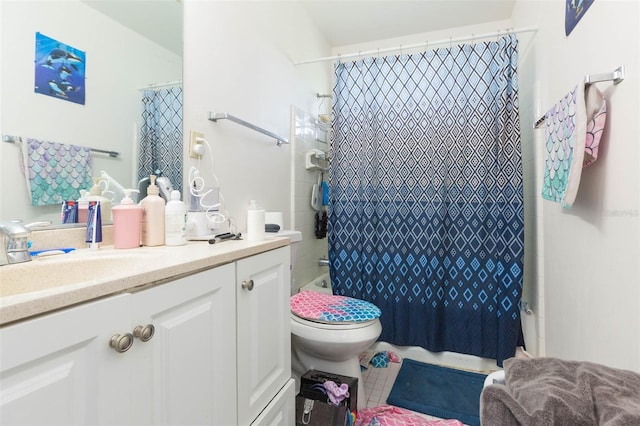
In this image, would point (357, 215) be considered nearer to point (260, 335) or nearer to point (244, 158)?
point (244, 158)

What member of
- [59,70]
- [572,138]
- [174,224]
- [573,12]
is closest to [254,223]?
[174,224]

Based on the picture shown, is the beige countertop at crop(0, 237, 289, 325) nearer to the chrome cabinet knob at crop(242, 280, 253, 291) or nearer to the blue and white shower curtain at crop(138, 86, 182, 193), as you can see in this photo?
the chrome cabinet knob at crop(242, 280, 253, 291)

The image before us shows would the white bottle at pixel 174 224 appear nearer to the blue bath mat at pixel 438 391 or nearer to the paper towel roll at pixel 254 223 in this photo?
the paper towel roll at pixel 254 223

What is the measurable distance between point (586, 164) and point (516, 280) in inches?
36.0

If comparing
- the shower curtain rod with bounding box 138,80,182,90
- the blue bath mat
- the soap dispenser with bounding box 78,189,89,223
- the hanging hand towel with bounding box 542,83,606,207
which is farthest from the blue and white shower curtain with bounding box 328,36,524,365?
the soap dispenser with bounding box 78,189,89,223

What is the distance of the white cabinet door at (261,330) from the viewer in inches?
35.5

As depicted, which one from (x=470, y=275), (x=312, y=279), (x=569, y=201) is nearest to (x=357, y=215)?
(x=312, y=279)

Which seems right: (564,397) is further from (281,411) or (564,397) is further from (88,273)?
(88,273)

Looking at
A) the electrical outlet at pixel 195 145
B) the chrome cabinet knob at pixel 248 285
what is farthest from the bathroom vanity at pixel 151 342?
the electrical outlet at pixel 195 145

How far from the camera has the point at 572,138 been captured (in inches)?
40.2

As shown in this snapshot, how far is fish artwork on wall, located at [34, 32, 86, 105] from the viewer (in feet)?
2.87

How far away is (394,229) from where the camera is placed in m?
2.04

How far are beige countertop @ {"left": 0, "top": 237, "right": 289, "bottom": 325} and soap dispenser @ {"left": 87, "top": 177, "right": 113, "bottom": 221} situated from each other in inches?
4.9

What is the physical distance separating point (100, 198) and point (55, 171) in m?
0.14
